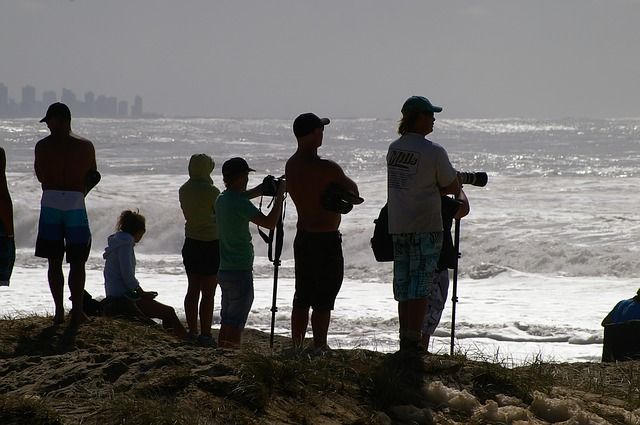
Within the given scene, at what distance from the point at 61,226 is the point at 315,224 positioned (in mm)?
1909

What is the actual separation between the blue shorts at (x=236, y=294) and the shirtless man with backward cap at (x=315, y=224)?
0.51m

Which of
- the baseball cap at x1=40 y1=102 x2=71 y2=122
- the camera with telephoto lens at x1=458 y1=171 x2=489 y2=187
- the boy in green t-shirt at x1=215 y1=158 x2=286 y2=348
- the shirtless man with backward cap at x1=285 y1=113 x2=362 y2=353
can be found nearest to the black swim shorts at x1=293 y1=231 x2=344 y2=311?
the shirtless man with backward cap at x1=285 y1=113 x2=362 y2=353

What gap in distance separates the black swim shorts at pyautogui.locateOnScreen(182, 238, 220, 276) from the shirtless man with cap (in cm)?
91

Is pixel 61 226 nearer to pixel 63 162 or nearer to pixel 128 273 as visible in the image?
pixel 63 162

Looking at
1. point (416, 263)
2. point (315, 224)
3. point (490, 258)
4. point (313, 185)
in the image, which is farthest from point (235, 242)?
point (490, 258)

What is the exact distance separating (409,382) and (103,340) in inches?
99.2

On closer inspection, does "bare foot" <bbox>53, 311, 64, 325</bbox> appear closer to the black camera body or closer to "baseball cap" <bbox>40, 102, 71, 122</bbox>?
"baseball cap" <bbox>40, 102, 71, 122</bbox>

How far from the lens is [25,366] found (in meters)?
5.05

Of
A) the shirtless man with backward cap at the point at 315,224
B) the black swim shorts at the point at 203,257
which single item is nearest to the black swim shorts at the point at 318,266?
the shirtless man with backward cap at the point at 315,224

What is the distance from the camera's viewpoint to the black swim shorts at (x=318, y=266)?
237 inches

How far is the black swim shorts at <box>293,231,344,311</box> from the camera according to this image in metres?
6.01

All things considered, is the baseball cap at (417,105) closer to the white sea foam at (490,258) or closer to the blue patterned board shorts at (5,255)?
the white sea foam at (490,258)

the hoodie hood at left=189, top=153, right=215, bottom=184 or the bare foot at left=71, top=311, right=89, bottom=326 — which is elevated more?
the hoodie hood at left=189, top=153, right=215, bottom=184

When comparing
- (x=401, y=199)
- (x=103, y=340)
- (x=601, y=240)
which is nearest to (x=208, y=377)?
(x=401, y=199)
